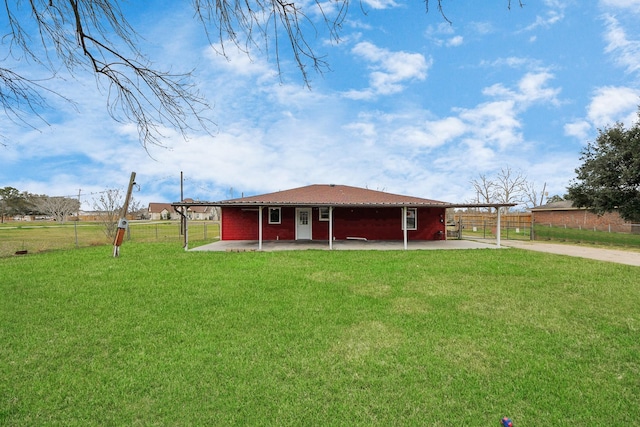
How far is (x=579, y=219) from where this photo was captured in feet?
94.7

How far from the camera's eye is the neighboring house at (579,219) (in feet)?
81.1

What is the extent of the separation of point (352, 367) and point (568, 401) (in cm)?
Result: 187

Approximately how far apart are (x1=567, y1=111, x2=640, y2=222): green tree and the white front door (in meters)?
17.0

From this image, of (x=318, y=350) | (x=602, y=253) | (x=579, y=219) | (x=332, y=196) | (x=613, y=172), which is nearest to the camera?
(x=318, y=350)

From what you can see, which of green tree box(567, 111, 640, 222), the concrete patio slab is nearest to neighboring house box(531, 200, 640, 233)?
green tree box(567, 111, 640, 222)

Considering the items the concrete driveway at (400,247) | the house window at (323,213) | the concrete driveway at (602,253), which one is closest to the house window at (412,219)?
the concrete driveway at (400,247)

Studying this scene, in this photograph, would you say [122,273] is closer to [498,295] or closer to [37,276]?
[37,276]

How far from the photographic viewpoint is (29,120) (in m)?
2.43

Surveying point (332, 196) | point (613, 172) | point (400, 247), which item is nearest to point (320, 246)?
point (400, 247)

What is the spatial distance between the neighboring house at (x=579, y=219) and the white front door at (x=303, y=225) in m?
18.7

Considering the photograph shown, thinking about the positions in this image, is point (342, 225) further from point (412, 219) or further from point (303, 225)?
point (412, 219)

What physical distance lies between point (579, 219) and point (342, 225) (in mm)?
27037

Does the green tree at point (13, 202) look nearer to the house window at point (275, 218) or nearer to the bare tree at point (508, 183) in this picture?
the house window at point (275, 218)

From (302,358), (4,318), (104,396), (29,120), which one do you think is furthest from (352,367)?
(4,318)
